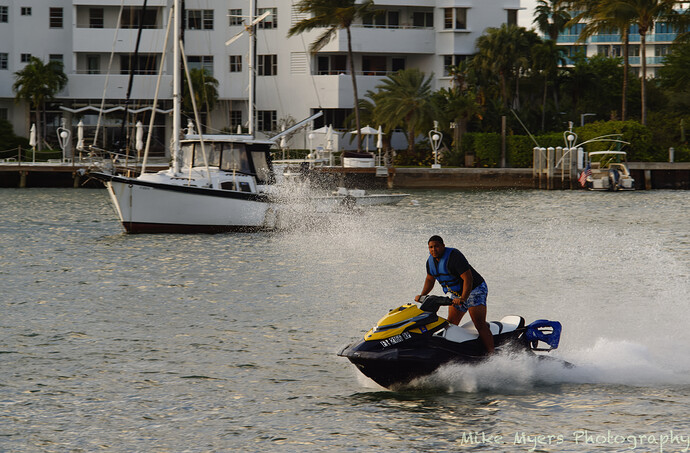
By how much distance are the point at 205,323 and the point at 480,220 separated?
2425 cm

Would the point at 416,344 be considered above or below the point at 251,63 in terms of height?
below

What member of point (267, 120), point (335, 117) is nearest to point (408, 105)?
point (335, 117)

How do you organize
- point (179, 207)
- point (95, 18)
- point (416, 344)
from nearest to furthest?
point (416, 344) → point (179, 207) → point (95, 18)

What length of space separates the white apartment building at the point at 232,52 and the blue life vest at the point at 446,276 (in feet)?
197

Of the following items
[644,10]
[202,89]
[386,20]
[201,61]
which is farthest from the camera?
[386,20]

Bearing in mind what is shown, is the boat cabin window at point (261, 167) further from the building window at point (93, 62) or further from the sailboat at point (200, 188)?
the building window at point (93, 62)

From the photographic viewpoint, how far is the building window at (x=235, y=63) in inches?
2968

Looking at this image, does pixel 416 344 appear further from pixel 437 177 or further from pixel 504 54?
pixel 504 54

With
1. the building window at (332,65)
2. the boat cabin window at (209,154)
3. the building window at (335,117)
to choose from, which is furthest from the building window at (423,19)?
the boat cabin window at (209,154)

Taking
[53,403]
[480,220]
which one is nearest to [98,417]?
[53,403]

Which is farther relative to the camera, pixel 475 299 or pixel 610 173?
pixel 610 173

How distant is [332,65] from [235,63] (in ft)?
22.4

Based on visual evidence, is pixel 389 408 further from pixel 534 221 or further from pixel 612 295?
pixel 534 221

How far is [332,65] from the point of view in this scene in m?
75.5
